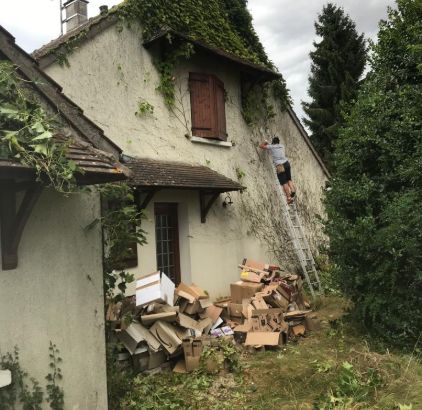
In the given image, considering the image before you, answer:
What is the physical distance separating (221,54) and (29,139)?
743 cm

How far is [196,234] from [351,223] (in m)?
3.70

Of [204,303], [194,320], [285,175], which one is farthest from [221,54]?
[194,320]

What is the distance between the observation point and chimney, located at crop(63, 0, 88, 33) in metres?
10.3

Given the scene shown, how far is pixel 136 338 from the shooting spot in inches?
235

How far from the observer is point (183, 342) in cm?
630

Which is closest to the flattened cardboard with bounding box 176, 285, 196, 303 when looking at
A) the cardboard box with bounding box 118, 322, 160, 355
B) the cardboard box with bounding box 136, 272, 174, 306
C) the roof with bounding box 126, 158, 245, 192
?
the cardboard box with bounding box 136, 272, 174, 306

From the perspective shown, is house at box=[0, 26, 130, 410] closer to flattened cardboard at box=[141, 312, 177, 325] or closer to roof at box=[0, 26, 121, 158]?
roof at box=[0, 26, 121, 158]

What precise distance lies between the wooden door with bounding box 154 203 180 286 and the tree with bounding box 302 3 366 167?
1547cm

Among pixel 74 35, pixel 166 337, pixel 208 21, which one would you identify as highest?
pixel 208 21

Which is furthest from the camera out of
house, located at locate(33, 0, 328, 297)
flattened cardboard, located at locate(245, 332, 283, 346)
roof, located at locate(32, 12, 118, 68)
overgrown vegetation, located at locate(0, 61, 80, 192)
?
house, located at locate(33, 0, 328, 297)

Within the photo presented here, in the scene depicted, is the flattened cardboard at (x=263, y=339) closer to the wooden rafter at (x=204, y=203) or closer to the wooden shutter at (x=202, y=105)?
the wooden rafter at (x=204, y=203)

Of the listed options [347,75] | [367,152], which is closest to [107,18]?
[367,152]

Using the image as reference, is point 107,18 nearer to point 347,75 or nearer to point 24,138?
point 24,138

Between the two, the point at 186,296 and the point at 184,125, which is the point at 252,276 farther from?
the point at 184,125
